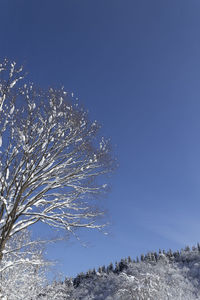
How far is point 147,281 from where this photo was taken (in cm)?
3359

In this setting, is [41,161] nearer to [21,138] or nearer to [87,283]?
[21,138]

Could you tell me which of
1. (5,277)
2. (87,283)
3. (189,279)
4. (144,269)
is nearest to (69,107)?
(5,277)

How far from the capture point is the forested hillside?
1313 inches

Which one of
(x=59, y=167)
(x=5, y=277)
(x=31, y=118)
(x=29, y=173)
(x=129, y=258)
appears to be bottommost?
(x=5, y=277)

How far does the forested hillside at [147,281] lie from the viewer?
33.3m

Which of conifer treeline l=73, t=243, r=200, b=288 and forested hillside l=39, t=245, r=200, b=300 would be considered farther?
conifer treeline l=73, t=243, r=200, b=288

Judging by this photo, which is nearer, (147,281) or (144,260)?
(147,281)

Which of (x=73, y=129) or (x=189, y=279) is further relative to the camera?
(x=189, y=279)

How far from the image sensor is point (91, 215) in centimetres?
879

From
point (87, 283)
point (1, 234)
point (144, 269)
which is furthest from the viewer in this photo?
point (87, 283)

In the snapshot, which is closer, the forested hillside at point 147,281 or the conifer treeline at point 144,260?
the forested hillside at point 147,281

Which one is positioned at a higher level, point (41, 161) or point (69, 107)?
point (69, 107)

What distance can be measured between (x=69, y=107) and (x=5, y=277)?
423 inches

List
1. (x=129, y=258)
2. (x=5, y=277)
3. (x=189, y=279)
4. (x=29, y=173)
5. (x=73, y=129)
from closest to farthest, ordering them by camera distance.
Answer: (x=29, y=173)
(x=73, y=129)
(x=5, y=277)
(x=189, y=279)
(x=129, y=258)
